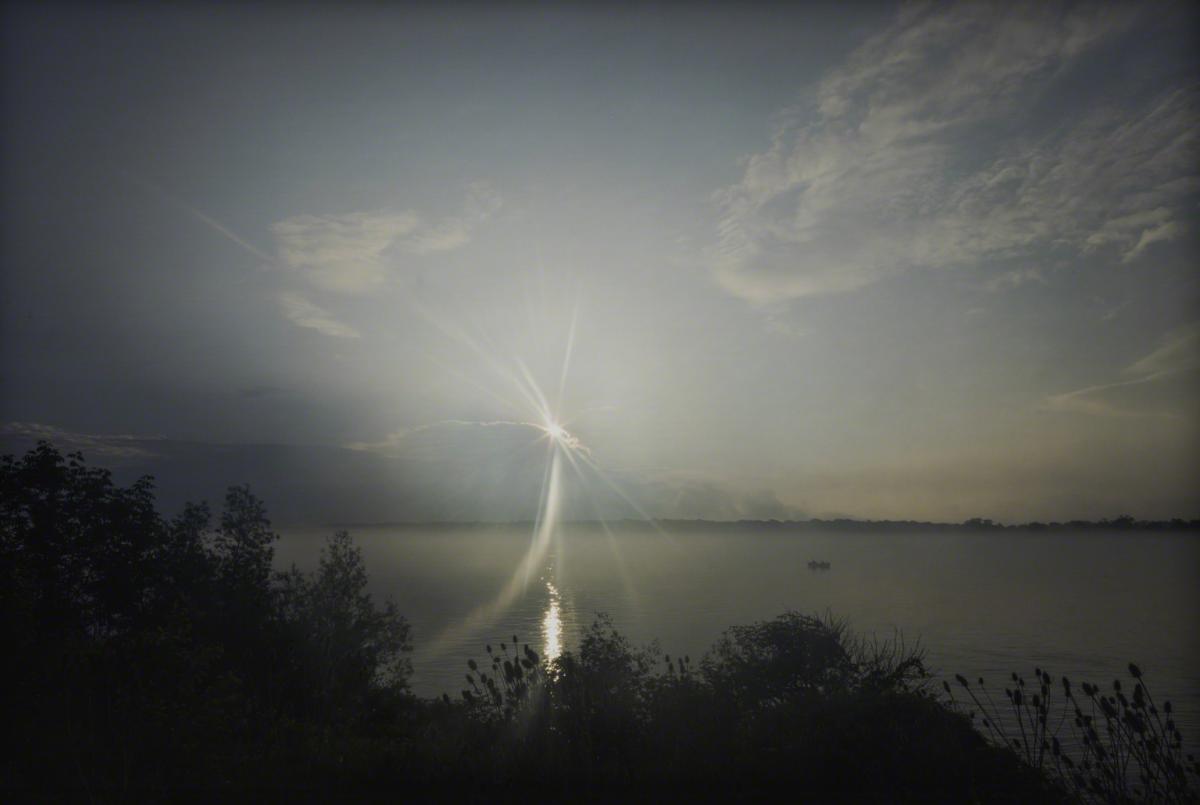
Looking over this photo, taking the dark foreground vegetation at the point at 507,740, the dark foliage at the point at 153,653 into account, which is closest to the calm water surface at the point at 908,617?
the dark foliage at the point at 153,653

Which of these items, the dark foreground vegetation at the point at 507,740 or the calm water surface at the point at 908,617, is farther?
the calm water surface at the point at 908,617

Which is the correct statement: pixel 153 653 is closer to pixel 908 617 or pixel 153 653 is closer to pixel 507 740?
pixel 507 740

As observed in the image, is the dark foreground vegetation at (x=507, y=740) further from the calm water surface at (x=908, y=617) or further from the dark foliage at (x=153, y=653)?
the calm water surface at (x=908, y=617)

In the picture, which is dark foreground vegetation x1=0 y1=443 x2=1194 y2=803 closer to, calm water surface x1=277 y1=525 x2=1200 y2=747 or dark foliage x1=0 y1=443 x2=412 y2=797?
dark foliage x1=0 y1=443 x2=412 y2=797

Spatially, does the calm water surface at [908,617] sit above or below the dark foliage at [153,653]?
below

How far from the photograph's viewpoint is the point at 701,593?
164375 millimetres

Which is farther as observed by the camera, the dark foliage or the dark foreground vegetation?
the dark foliage

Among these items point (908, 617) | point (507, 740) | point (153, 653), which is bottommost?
point (908, 617)

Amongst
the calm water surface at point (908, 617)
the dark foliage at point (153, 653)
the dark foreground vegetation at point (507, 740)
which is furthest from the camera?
the calm water surface at point (908, 617)

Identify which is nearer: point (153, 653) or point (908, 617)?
point (153, 653)

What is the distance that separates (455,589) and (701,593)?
6133 cm

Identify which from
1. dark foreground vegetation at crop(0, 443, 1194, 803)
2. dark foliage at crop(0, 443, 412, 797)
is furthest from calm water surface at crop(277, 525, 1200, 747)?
dark foreground vegetation at crop(0, 443, 1194, 803)

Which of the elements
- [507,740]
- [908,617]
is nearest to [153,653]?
[507,740]

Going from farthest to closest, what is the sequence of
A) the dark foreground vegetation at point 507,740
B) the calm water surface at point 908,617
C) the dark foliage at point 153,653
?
the calm water surface at point 908,617 < the dark foliage at point 153,653 < the dark foreground vegetation at point 507,740
